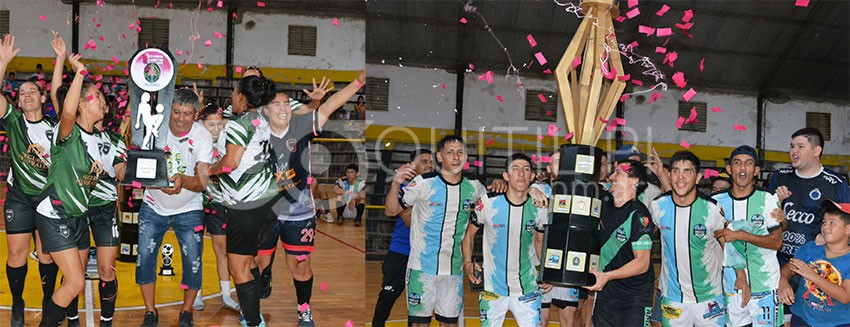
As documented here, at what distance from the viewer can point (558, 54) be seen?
1388 centimetres

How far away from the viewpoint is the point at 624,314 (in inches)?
179

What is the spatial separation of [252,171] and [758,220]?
10.7ft

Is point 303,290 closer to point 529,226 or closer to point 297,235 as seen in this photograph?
point 297,235

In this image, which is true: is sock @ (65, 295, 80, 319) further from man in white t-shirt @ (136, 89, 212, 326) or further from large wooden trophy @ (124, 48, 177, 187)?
large wooden trophy @ (124, 48, 177, 187)

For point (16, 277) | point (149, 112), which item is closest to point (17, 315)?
point (16, 277)

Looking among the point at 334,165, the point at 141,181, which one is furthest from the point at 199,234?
the point at 334,165

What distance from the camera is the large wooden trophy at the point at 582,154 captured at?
12.2 feet

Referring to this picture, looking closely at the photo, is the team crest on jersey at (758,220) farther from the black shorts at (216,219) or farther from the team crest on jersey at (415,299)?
the black shorts at (216,219)

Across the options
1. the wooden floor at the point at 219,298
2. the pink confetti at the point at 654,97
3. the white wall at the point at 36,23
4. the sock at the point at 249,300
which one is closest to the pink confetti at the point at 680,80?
the pink confetti at the point at 654,97

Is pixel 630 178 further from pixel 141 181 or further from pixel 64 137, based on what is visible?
pixel 64 137

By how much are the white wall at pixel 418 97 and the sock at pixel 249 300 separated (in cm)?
1007

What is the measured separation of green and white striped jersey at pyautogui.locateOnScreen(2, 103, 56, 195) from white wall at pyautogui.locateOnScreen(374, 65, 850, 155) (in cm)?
1022

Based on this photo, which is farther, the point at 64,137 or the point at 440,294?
the point at 440,294

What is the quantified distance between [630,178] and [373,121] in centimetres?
1071
